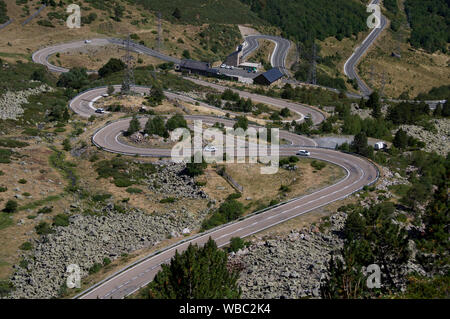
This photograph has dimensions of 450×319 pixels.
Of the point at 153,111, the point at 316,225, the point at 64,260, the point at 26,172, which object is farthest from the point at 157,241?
the point at 153,111

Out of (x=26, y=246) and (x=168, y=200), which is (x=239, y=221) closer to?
(x=168, y=200)

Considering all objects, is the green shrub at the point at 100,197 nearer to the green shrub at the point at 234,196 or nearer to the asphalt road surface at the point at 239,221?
the asphalt road surface at the point at 239,221

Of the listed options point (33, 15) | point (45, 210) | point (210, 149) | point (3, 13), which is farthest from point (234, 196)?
point (3, 13)

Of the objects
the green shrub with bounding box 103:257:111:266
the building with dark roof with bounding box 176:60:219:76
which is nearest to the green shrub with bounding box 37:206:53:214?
the green shrub with bounding box 103:257:111:266

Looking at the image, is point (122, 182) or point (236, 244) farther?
point (122, 182)

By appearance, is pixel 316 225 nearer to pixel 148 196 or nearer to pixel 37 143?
pixel 148 196

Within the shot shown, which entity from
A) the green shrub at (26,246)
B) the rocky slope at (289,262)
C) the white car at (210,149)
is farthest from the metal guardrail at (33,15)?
the rocky slope at (289,262)
